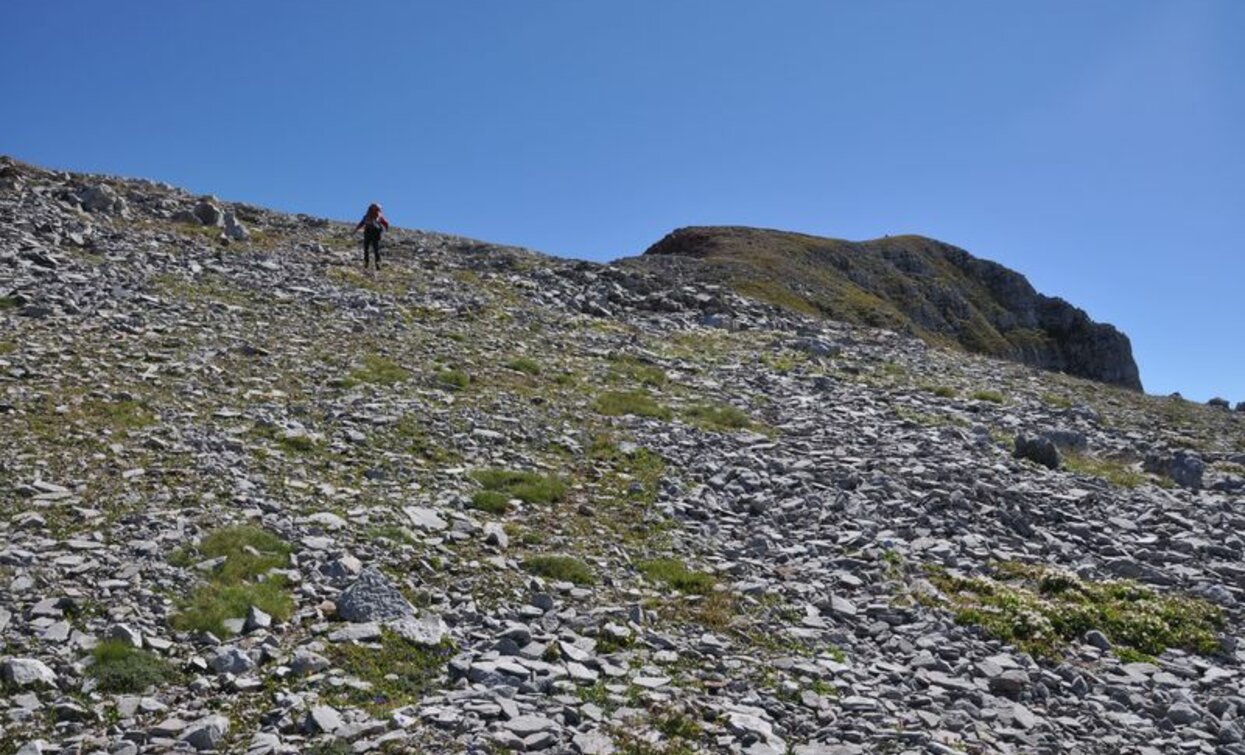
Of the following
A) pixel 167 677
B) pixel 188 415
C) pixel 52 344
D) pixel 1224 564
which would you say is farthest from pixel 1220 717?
pixel 52 344

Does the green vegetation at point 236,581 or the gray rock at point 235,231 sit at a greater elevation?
the gray rock at point 235,231

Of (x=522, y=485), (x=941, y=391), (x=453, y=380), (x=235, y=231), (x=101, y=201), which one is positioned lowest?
(x=522, y=485)

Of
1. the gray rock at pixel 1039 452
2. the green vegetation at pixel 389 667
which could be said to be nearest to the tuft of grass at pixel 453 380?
the green vegetation at pixel 389 667

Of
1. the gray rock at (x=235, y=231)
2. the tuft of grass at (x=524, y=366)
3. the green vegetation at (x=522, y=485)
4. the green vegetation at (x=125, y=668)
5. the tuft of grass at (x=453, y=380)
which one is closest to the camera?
the green vegetation at (x=125, y=668)

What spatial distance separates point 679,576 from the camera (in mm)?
13617

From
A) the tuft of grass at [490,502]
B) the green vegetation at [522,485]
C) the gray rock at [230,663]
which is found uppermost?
the green vegetation at [522,485]

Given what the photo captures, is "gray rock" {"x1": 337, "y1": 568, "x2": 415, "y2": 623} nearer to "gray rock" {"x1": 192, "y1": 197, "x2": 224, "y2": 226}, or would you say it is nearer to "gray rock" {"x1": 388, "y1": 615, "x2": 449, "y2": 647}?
"gray rock" {"x1": 388, "y1": 615, "x2": 449, "y2": 647}

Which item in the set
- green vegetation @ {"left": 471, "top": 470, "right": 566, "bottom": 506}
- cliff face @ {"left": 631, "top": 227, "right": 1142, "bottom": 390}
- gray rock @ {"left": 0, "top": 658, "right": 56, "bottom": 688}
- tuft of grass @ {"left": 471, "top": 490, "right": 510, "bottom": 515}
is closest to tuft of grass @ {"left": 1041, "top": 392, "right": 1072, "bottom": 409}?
cliff face @ {"left": 631, "top": 227, "right": 1142, "bottom": 390}

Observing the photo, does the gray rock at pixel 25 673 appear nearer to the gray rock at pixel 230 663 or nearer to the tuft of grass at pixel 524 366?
the gray rock at pixel 230 663

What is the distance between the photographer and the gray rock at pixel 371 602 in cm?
1111

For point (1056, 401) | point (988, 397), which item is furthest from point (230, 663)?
point (1056, 401)

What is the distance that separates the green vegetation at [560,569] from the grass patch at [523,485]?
2.86 meters

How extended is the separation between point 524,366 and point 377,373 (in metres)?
5.16

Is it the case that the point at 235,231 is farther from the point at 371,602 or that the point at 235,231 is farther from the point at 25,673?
the point at 25,673
